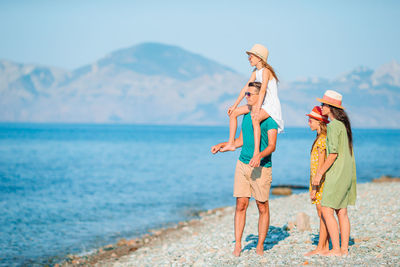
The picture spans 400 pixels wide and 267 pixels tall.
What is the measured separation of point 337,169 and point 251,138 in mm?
1386

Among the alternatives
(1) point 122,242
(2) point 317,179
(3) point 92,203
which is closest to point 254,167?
(2) point 317,179

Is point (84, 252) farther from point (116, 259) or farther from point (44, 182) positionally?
point (44, 182)

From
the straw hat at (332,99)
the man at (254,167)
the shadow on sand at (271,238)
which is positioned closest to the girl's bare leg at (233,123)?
the man at (254,167)

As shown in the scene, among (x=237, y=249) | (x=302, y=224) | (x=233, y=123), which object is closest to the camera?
(x=233, y=123)

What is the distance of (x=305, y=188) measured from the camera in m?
27.8

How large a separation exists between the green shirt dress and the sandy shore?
0.95m

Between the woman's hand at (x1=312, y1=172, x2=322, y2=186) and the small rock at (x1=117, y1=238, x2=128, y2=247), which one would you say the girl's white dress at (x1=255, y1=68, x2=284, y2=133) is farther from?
the small rock at (x1=117, y1=238, x2=128, y2=247)

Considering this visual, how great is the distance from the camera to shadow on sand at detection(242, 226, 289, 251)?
28.7 ft

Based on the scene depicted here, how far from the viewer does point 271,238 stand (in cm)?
939

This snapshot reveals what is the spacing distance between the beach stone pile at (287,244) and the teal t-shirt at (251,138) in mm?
1700

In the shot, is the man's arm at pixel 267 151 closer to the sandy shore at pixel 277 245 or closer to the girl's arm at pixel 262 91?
the girl's arm at pixel 262 91

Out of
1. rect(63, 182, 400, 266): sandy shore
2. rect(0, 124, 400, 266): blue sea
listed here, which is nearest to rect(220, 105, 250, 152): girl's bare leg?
rect(63, 182, 400, 266): sandy shore

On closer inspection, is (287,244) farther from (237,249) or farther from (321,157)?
(321,157)

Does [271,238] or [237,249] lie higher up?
[237,249]
